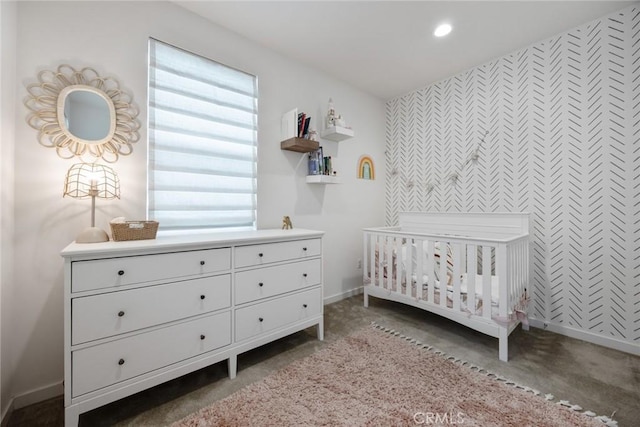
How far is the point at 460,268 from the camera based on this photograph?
2059 millimetres

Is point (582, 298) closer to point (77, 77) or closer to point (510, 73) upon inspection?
point (510, 73)

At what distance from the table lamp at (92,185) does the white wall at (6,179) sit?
24 centimetres

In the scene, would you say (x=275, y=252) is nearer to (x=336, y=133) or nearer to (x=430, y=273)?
(x=430, y=273)

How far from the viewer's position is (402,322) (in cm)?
241

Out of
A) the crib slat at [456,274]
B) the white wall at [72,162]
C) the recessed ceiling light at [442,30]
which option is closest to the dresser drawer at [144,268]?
the white wall at [72,162]

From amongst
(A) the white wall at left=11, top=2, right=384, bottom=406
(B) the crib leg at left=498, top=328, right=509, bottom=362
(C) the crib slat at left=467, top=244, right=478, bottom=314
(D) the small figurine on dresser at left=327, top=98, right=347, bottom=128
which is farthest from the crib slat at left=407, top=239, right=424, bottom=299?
(D) the small figurine on dresser at left=327, top=98, right=347, bottom=128

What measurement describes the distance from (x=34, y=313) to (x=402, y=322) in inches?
101

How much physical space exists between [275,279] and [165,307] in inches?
26.5

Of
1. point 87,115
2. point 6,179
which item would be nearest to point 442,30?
point 87,115

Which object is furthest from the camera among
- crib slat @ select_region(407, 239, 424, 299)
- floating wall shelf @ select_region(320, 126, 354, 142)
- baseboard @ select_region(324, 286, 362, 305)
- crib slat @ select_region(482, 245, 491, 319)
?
baseboard @ select_region(324, 286, 362, 305)

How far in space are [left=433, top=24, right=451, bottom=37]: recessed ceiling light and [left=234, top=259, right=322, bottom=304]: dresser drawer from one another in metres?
2.15

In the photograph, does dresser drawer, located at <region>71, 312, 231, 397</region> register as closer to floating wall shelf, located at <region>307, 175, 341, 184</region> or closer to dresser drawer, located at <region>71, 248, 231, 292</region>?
dresser drawer, located at <region>71, 248, 231, 292</region>

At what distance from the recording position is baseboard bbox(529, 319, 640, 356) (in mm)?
1937

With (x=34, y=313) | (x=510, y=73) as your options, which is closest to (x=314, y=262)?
(x=34, y=313)
